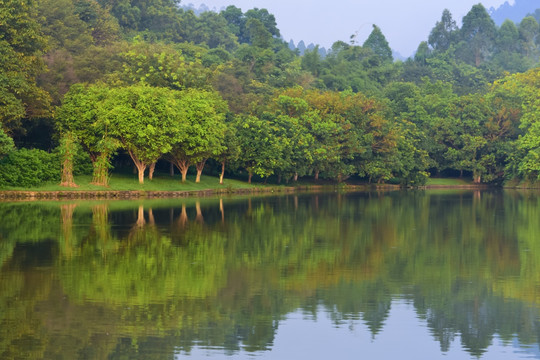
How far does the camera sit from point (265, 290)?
73.7ft

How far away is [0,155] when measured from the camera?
60031 millimetres

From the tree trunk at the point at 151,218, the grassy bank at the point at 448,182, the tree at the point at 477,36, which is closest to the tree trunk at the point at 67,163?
the tree trunk at the point at 151,218

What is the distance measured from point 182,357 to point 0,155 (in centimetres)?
4815

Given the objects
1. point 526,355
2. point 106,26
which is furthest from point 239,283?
point 106,26

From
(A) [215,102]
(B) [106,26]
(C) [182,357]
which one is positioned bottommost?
(C) [182,357]

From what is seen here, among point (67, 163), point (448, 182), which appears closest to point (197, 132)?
point (67, 163)

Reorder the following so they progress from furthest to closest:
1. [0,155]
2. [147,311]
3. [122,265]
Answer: [0,155], [122,265], [147,311]

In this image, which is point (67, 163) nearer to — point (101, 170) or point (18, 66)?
point (101, 170)

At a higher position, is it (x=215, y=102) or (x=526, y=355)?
(x=215, y=102)

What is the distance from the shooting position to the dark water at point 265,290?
1691 centimetres

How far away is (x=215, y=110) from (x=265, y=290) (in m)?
57.2

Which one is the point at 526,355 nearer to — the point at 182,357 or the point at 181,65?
the point at 182,357

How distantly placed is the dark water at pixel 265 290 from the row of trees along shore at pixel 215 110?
84.1 ft

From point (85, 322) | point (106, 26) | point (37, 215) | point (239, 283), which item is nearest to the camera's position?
point (85, 322)
